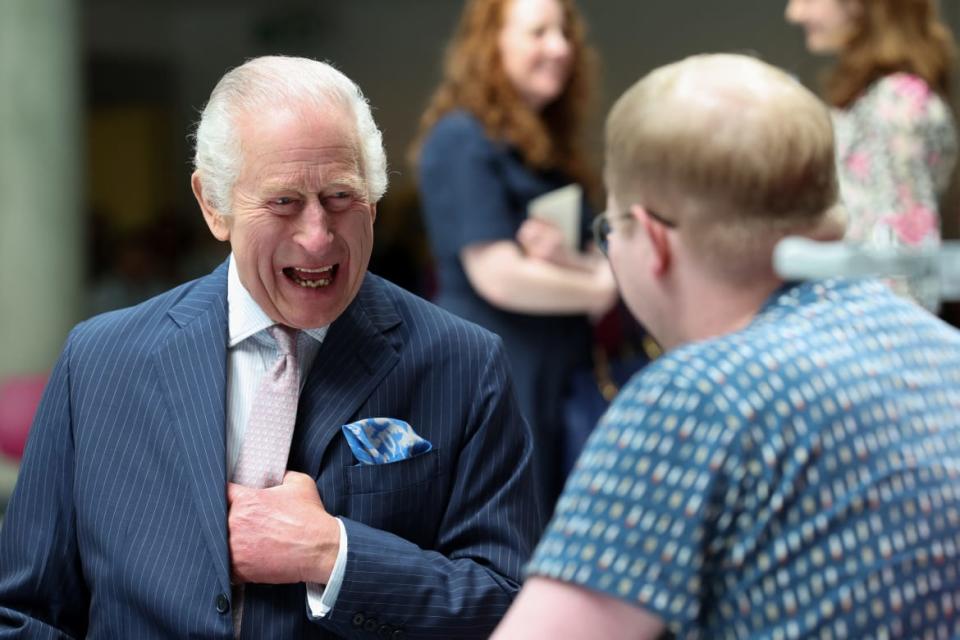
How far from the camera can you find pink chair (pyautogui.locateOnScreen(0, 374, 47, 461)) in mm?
6117

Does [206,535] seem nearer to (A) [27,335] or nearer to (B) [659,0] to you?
(A) [27,335]

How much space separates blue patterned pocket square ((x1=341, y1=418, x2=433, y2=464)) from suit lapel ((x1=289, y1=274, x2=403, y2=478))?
0.03 metres

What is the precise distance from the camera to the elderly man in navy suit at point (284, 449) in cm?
214

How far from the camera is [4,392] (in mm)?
6531

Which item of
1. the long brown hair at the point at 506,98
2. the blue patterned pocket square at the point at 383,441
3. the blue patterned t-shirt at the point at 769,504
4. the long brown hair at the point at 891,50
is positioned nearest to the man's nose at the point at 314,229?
the blue patterned pocket square at the point at 383,441

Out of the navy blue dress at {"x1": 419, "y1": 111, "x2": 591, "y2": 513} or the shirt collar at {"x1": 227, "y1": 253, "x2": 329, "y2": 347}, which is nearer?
the shirt collar at {"x1": 227, "y1": 253, "x2": 329, "y2": 347}

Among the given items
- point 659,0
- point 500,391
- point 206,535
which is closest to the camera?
point 206,535

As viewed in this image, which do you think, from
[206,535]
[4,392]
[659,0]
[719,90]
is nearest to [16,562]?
[206,535]

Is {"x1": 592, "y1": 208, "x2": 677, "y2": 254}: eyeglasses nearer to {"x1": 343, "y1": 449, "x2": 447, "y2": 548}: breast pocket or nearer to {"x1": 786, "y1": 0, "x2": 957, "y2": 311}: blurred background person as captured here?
{"x1": 343, "y1": 449, "x2": 447, "y2": 548}: breast pocket

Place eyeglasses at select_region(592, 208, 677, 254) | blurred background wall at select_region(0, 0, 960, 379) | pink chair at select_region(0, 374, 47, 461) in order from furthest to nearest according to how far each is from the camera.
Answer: blurred background wall at select_region(0, 0, 960, 379) → pink chair at select_region(0, 374, 47, 461) → eyeglasses at select_region(592, 208, 677, 254)

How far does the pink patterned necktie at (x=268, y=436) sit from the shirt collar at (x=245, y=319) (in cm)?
9

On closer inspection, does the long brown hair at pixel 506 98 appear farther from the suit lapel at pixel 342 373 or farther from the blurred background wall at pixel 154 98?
A: the suit lapel at pixel 342 373

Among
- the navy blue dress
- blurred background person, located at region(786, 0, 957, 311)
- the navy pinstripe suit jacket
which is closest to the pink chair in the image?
the navy blue dress

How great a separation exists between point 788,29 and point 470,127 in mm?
4665
